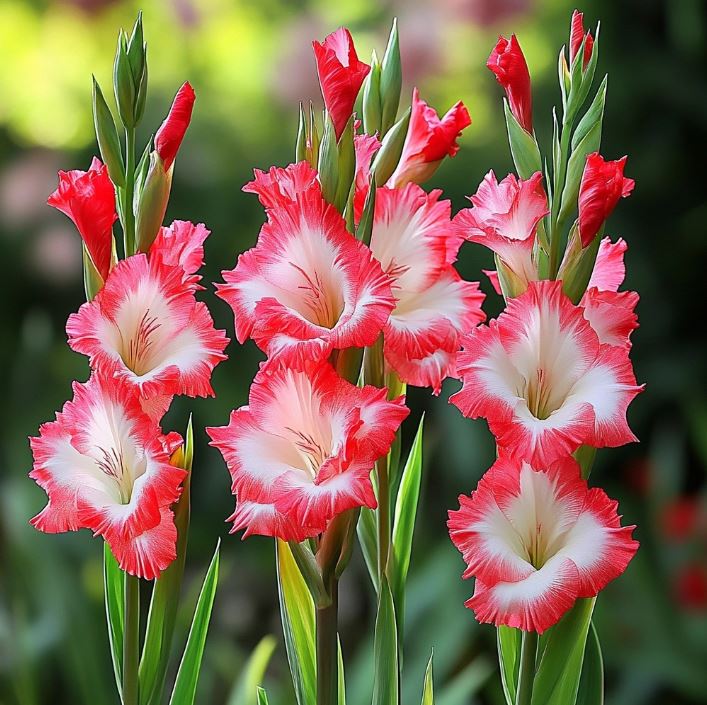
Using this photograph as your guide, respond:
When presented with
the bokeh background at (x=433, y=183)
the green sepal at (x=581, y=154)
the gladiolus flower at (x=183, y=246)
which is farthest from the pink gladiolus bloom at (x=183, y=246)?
the bokeh background at (x=433, y=183)

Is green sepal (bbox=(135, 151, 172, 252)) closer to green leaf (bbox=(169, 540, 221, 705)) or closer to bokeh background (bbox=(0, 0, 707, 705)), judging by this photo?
green leaf (bbox=(169, 540, 221, 705))

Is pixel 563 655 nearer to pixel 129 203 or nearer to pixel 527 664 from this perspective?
pixel 527 664

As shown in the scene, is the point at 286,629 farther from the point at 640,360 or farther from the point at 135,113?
the point at 640,360

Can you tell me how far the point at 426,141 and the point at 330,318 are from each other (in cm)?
7

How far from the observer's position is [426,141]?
1.10 ft

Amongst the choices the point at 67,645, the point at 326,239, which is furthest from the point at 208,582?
the point at 67,645

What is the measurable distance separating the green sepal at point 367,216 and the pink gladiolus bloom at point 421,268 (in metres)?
0.03

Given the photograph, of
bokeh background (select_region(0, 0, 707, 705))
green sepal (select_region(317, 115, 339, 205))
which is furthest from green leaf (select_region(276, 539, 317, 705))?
bokeh background (select_region(0, 0, 707, 705))

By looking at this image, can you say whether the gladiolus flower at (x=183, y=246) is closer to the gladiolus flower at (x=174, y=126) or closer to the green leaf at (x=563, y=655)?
the gladiolus flower at (x=174, y=126)

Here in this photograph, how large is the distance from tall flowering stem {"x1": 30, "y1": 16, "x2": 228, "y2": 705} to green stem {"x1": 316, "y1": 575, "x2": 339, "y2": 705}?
5cm

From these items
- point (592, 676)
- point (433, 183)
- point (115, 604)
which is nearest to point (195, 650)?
point (115, 604)

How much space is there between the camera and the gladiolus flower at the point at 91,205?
30 centimetres

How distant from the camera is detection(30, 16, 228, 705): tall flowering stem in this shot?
29 centimetres

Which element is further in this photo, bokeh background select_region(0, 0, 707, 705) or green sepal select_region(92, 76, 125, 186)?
bokeh background select_region(0, 0, 707, 705)
